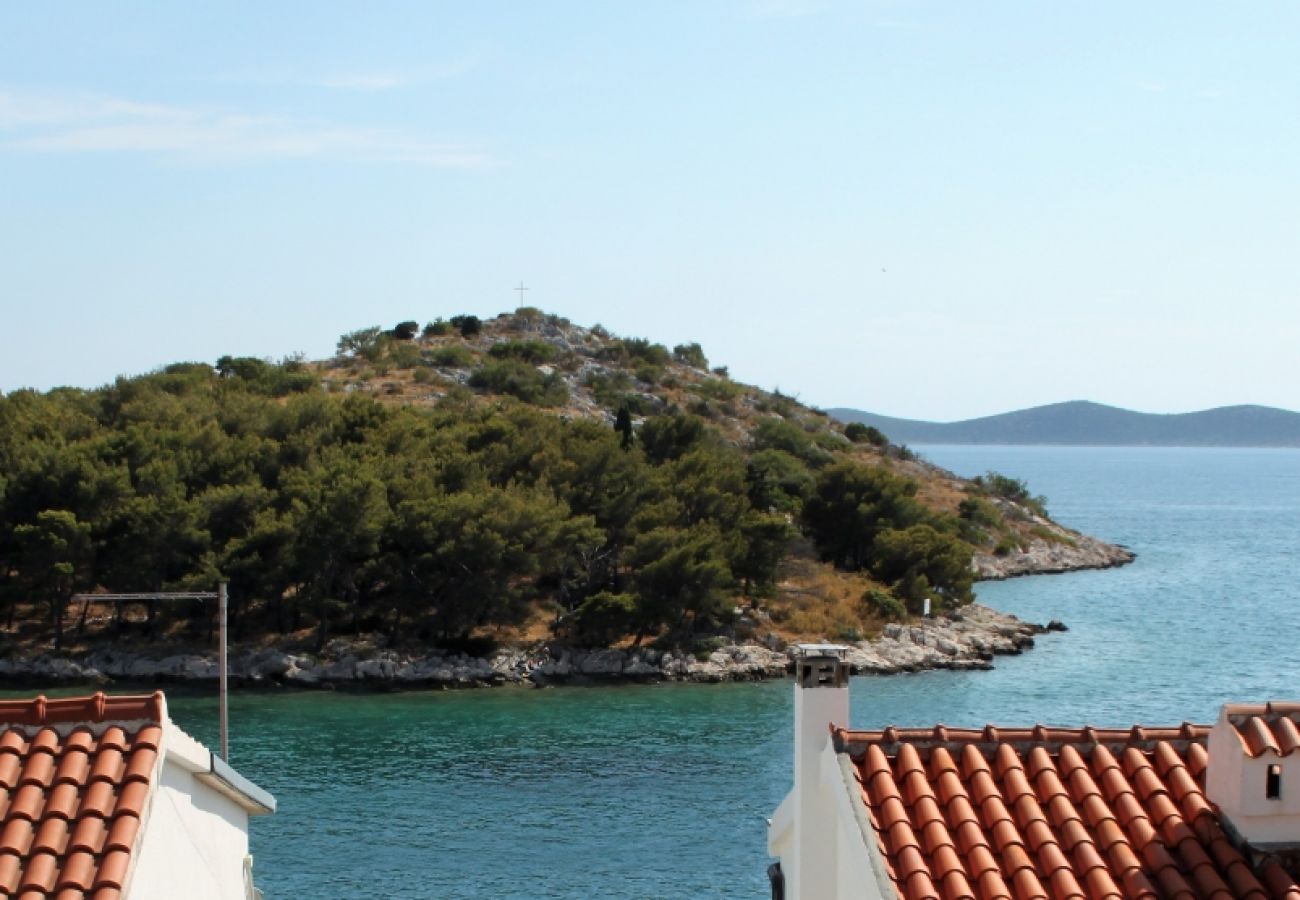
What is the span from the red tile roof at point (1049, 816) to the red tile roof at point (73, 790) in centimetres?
346

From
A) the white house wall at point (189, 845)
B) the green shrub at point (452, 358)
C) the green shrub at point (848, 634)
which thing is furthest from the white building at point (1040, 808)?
the green shrub at point (452, 358)

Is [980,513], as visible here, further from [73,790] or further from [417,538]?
[73,790]

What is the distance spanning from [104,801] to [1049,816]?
14.8ft

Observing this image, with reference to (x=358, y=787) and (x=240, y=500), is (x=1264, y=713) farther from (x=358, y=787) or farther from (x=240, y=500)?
(x=240, y=500)

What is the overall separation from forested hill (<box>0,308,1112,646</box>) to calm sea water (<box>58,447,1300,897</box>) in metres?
4.06

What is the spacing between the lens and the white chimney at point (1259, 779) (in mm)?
7352

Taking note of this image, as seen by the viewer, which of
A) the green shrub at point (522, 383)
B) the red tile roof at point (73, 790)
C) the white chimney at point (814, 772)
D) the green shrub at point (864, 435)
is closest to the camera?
the red tile roof at point (73, 790)

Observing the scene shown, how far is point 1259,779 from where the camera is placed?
739 cm

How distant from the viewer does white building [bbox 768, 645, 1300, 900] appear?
24.0ft

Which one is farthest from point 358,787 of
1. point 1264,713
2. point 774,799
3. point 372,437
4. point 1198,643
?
point 1198,643

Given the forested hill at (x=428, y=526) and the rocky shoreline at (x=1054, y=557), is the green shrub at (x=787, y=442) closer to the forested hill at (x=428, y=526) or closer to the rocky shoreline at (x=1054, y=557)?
the rocky shoreline at (x=1054, y=557)

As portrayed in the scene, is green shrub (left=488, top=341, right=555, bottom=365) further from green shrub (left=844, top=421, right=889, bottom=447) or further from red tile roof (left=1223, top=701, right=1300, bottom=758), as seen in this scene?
red tile roof (left=1223, top=701, right=1300, bottom=758)

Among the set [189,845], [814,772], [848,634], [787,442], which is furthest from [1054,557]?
[189,845]

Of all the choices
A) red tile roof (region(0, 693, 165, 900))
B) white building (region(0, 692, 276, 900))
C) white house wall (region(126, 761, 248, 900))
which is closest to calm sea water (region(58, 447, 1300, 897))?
white house wall (region(126, 761, 248, 900))
